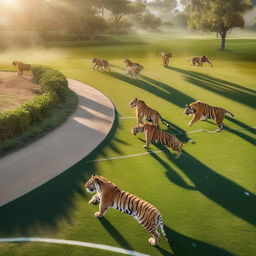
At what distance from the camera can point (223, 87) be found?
3020 centimetres

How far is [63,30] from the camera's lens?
3553 inches

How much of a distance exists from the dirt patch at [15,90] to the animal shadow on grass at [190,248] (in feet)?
54.3

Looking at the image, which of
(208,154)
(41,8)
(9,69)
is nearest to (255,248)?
(208,154)

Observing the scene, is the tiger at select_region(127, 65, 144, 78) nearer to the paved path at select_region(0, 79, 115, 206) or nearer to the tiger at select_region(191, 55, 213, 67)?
the tiger at select_region(191, 55, 213, 67)

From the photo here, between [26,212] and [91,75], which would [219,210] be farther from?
[91,75]

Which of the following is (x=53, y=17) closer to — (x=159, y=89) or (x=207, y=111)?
(x=159, y=89)

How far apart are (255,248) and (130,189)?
15.9 feet

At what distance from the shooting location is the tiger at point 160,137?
1499 cm

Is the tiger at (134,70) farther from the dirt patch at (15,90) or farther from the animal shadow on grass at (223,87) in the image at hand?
the dirt patch at (15,90)

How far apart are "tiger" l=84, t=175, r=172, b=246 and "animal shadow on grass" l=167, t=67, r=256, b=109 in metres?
17.7

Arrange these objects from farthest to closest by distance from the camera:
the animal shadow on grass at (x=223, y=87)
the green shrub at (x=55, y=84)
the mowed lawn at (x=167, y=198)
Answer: the animal shadow on grass at (x=223, y=87)
the green shrub at (x=55, y=84)
the mowed lawn at (x=167, y=198)

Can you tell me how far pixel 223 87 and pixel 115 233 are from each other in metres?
23.7

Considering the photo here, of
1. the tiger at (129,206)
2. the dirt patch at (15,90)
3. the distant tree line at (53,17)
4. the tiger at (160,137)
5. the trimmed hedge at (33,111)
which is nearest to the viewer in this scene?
the tiger at (129,206)

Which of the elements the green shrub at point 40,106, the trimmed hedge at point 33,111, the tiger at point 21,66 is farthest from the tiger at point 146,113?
the tiger at point 21,66
